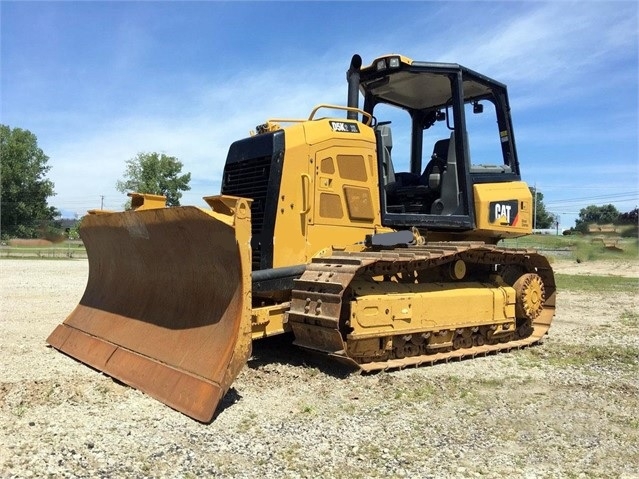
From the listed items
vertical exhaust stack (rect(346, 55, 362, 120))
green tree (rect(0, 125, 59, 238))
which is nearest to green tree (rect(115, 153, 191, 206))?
green tree (rect(0, 125, 59, 238))

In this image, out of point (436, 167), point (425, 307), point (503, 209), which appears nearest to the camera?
point (425, 307)

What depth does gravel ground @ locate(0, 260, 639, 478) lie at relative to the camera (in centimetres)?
344

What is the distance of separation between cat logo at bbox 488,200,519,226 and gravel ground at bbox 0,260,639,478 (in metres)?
1.83

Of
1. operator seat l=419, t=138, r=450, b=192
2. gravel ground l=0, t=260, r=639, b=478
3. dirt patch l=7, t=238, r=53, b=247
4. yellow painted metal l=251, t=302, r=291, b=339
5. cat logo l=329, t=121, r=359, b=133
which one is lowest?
gravel ground l=0, t=260, r=639, b=478

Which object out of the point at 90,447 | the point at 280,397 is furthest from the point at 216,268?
the point at 90,447

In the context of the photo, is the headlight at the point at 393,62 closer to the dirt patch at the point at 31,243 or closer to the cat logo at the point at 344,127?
the cat logo at the point at 344,127

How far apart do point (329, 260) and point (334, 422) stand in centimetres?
189

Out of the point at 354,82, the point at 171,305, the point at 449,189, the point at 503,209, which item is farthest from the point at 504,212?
the point at 171,305

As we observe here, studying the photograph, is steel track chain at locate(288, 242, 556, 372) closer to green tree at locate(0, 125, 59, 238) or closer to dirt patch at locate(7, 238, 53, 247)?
dirt patch at locate(7, 238, 53, 247)

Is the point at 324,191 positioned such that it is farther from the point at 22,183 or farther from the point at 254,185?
the point at 22,183

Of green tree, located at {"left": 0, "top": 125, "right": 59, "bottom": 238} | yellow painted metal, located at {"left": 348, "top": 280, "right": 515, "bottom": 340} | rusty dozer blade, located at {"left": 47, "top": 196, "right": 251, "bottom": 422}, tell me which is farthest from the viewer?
green tree, located at {"left": 0, "top": 125, "right": 59, "bottom": 238}

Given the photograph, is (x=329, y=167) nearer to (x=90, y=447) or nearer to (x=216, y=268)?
(x=216, y=268)

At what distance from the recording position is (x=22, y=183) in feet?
163

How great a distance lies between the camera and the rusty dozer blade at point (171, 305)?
448 cm
